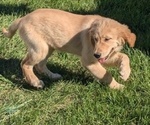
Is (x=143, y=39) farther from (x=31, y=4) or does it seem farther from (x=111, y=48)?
(x=31, y=4)

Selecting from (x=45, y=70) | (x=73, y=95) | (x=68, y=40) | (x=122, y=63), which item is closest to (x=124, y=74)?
(x=122, y=63)

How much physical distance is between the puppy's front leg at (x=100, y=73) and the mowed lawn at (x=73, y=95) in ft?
0.26

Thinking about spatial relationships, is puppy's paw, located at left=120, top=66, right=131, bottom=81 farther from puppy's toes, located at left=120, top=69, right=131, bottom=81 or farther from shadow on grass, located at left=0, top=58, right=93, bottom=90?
shadow on grass, located at left=0, top=58, right=93, bottom=90

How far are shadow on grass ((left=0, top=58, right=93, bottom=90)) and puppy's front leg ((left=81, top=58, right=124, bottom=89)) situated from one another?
1.01 feet

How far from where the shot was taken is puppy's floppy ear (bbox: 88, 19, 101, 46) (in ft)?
14.7

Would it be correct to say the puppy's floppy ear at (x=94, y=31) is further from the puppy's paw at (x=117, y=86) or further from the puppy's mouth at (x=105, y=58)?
the puppy's paw at (x=117, y=86)

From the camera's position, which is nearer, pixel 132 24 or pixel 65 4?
pixel 132 24

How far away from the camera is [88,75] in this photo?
17.4ft

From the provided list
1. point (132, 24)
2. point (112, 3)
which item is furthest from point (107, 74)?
point (112, 3)

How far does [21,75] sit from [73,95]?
870mm

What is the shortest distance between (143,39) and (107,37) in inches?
60.0

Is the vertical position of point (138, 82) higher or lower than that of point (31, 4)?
higher

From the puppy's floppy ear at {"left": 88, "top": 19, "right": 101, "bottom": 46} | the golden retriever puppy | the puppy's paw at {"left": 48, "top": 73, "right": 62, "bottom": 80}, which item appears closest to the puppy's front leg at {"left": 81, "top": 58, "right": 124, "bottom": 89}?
the golden retriever puppy

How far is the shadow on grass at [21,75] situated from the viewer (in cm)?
521
